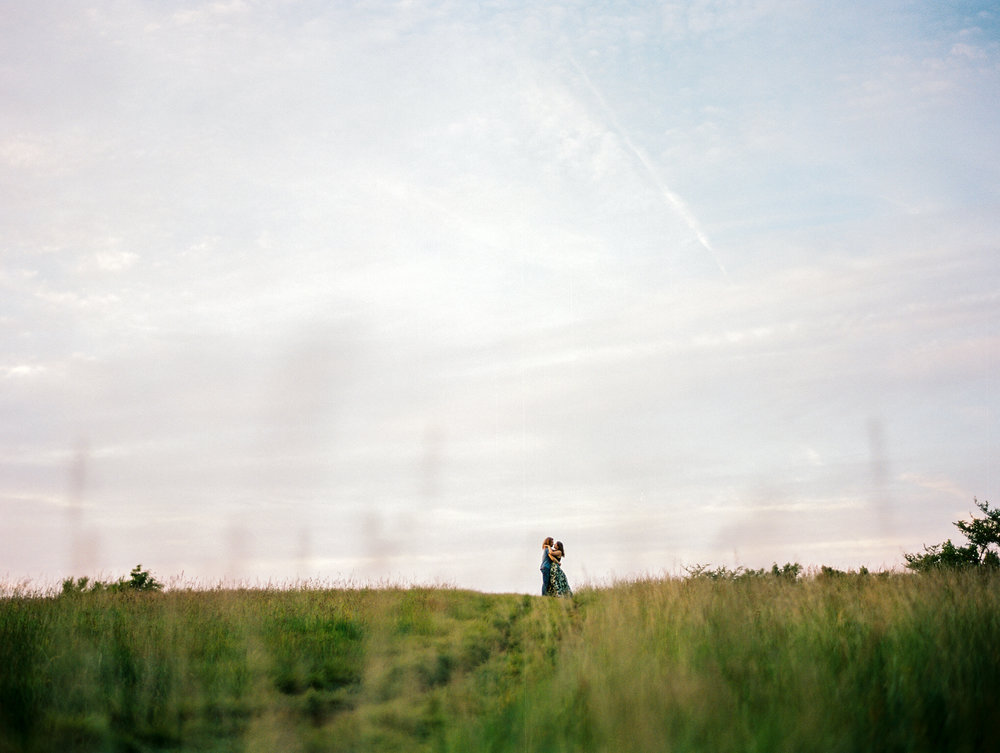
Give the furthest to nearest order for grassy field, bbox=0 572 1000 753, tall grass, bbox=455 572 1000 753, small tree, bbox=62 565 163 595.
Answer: small tree, bbox=62 565 163 595 < grassy field, bbox=0 572 1000 753 < tall grass, bbox=455 572 1000 753

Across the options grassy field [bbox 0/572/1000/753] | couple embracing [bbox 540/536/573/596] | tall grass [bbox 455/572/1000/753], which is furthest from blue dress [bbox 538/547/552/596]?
tall grass [bbox 455/572/1000/753]

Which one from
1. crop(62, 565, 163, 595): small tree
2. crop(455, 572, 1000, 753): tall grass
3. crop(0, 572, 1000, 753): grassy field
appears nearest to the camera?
crop(455, 572, 1000, 753): tall grass

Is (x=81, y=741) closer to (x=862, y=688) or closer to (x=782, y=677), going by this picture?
(x=782, y=677)

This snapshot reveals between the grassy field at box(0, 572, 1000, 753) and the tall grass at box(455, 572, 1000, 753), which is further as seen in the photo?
the grassy field at box(0, 572, 1000, 753)

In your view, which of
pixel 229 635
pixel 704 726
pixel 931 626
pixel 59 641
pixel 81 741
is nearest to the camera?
pixel 704 726

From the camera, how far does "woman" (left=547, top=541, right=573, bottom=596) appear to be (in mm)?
20359

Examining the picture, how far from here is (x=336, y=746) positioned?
656 centimetres

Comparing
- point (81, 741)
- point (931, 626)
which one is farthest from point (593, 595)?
point (81, 741)

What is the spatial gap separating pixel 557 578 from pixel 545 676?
12.9 meters

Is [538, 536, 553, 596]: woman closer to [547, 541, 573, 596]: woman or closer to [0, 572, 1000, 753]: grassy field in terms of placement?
[547, 541, 573, 596]: woman

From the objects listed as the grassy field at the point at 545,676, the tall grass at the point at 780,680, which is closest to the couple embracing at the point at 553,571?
the grassy field at the point at 545,676

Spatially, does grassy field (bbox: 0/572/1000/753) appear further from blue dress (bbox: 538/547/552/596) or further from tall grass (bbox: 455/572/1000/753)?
blue dress (bbox: 538/547/552/596)

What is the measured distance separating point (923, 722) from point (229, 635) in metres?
9.08

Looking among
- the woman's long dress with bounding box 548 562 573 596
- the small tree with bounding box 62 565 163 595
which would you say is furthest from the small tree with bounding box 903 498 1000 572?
the small tree with bounding box 62 565 163 595
